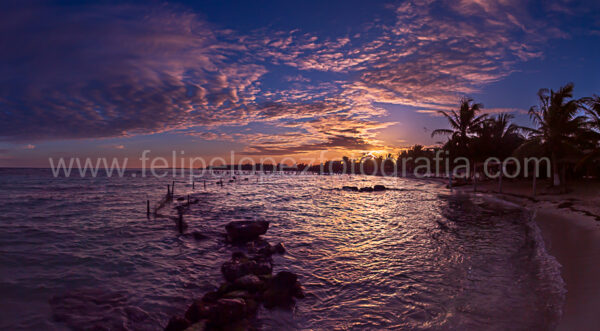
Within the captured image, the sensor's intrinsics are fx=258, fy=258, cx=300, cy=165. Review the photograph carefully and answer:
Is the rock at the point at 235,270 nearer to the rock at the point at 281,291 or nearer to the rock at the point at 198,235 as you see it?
the rock at the point at 281,291

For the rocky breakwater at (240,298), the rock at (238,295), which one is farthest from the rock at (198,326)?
the rock at (238,295)

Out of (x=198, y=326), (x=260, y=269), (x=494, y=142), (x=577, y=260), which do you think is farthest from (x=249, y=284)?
(x=494, y=142)

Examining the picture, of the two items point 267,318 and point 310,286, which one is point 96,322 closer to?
point 267,318

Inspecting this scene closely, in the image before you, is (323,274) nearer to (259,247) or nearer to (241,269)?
(241,269)

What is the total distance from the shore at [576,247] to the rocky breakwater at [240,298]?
642cm

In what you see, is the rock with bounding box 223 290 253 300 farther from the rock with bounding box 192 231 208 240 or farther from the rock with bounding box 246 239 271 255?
the rock with bounding box 192 231 208 240

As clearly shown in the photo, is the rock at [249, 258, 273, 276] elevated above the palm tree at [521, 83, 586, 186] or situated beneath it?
situated beneath

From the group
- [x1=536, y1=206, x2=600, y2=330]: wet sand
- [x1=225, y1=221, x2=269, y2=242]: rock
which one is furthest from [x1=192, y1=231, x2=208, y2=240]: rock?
[x1=536, y1=206, x2=600, y2=330]: wet sand

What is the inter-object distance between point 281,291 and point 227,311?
181cm

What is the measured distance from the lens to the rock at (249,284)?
321 inches

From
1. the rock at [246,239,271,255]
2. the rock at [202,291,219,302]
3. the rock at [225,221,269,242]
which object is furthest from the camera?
the rock at [225,221,269,242]

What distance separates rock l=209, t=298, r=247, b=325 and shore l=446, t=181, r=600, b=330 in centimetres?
704

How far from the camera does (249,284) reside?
27.0 feet

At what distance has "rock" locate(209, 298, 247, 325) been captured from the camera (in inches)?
249
